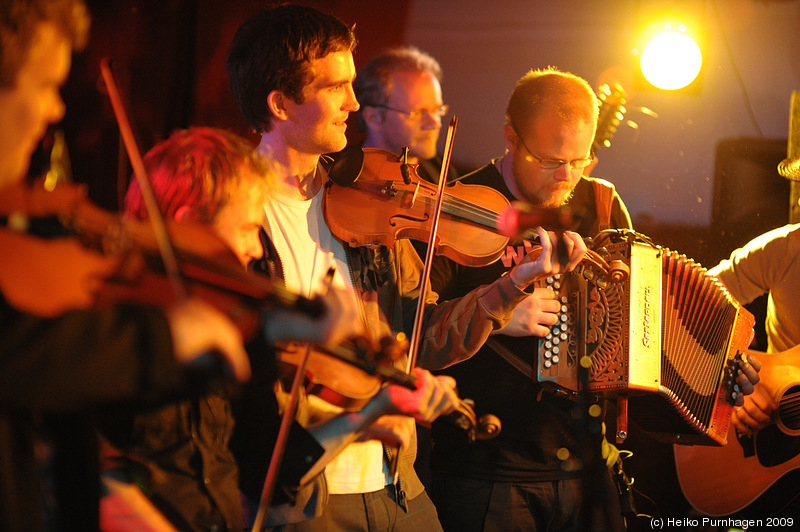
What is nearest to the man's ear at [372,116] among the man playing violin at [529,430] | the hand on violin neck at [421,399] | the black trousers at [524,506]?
the man playing violin at [529,430]

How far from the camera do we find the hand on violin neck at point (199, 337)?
40.6 inches

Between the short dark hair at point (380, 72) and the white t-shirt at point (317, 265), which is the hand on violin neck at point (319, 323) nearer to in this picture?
the white t-shirt at point (317, 265)

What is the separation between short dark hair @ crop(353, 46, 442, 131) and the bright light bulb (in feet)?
3.39

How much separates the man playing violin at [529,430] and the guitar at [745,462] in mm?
297

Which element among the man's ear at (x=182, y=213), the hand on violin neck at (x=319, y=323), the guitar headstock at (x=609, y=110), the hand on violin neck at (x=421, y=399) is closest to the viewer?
the hand on violin neck at (x=319, y=323)

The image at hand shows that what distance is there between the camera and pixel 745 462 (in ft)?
8.36

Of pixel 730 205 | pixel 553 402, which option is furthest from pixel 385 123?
pixel 730 205

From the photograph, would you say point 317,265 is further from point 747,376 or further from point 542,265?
point 747,376

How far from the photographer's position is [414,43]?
3.09m

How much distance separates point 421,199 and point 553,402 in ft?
2.48

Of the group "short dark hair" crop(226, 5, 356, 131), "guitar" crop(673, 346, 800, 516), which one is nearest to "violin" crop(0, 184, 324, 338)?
"short dark hair" crop(226, 5, 356, 131)

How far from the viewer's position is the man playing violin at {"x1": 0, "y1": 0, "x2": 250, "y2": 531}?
97 centimetres

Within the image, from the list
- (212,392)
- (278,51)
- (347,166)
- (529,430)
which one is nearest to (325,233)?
(347,166)

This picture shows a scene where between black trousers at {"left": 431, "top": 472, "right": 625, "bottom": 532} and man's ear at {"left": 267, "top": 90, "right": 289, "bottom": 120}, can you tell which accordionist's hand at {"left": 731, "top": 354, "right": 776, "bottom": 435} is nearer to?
black trousers at {"left": 431, "top": 472, "right": 625, "bottom": 532}
